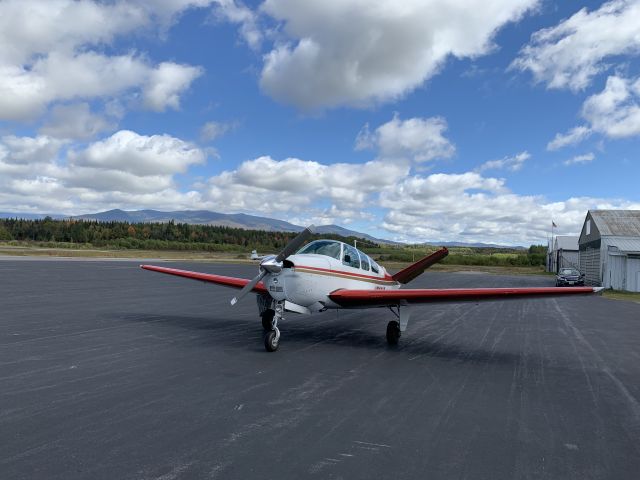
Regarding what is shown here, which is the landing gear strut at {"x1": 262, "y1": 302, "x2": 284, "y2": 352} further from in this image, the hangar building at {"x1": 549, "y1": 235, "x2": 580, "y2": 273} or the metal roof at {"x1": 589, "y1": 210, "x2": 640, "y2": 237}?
the hangar building at {"x1": 549, "y1": 235, "x2": 580, "y2": 273}

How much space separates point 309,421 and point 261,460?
1170mm

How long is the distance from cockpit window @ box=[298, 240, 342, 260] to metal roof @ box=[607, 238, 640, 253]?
31.8 meters

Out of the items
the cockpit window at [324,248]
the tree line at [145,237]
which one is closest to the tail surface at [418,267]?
the cockpit window at [324,248]

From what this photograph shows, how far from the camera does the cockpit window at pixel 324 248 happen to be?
10.7m

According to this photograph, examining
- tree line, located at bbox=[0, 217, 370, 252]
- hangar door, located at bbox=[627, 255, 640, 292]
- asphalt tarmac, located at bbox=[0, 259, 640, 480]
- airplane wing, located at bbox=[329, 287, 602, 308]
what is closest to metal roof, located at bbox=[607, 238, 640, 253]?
hangar door, located at bbox=[627, 255, 640, 292]

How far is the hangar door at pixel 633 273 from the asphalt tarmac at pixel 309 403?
2425 centimetres

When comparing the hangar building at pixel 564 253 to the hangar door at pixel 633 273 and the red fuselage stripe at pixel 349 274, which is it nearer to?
the hangar door at pixel 633 273

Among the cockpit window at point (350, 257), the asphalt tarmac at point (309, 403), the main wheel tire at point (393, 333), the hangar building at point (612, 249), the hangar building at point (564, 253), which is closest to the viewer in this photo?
the asphalt tarmac at point (309, 403)

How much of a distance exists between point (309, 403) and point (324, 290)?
4.20m

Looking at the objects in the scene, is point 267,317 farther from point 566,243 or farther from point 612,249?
point 566,243

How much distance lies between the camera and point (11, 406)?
549 cm

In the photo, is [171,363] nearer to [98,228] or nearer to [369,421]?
[369,421]

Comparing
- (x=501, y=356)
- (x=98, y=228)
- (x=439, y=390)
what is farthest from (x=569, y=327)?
(x=98, y=228)

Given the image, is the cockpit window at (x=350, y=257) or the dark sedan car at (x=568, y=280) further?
the dark sedan car at (x=568, y=280)
